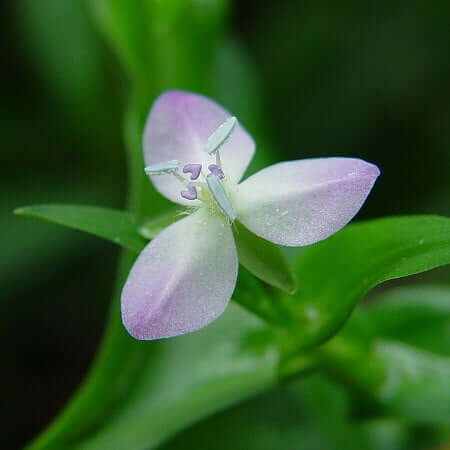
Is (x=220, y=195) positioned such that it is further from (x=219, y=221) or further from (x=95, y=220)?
(x=95, y=220)

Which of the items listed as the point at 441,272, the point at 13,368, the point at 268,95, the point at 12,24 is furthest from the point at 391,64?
the point at 13,368

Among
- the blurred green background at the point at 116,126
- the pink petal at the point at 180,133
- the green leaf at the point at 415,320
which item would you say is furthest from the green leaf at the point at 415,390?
the pink petal at the point at 180,133

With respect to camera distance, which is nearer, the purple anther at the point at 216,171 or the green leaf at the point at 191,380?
the purple anther at the point at 216,171

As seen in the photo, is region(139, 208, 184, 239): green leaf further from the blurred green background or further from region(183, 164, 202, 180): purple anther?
the blurred green background

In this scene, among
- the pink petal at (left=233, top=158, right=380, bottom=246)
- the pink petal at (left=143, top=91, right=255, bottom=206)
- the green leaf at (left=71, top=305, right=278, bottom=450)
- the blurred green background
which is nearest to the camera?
the pink petal at (left=233, top=158, right=380, bottom=246)

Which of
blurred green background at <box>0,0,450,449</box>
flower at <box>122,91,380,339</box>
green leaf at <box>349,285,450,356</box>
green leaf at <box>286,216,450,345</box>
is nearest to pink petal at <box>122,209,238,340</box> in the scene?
flower at <box>122,91,380,339</box>

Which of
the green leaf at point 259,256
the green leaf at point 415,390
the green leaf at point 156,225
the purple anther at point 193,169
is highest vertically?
the purple anther at point 193,169

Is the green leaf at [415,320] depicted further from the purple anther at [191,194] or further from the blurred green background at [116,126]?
the purple anther at [191,194]

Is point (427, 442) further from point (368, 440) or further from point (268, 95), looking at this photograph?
point (268, 95)

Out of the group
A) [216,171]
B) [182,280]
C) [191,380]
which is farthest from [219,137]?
[191,380]
